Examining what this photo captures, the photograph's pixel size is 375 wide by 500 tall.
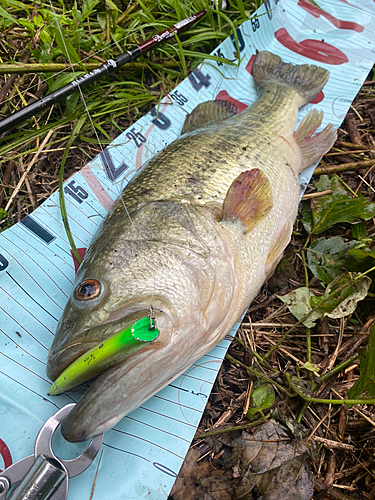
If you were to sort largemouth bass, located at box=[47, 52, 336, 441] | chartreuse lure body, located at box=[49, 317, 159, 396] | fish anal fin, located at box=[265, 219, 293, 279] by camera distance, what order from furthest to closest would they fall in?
fish anal fin, located at box=[265, 219, 293, 279] → largemouth bass, located at box=[47, 52, 336, 441] → chartreuse lure body, located at box=[49, 317, 159, 396]

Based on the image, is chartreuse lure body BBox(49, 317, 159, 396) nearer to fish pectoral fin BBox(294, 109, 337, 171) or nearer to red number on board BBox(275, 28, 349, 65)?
fish pectoral fin BBox(294, 109, 337, 171)

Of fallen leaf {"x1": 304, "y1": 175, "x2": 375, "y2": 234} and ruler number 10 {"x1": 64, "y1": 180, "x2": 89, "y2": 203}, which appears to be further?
ruler number 10 {"x1": 64, "y1": 180, "x2": 89, "y2": 203}

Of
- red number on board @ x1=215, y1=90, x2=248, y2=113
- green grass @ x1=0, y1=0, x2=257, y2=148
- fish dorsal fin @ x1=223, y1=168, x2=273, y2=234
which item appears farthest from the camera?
red number on board @ x1=215, y1=90, x2=248, y2=113

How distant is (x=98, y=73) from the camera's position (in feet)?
9.75

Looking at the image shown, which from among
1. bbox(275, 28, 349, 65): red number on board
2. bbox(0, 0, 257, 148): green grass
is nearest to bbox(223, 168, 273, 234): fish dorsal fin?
bbox(0, 0, 257, 148): green grass

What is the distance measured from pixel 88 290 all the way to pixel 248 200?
1.03 m

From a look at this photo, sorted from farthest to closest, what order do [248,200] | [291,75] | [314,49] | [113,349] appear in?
1. [314,49]
2. [291,75]
3. [248,200]
4. [113,349]

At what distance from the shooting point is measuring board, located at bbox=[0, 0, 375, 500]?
6.29ft

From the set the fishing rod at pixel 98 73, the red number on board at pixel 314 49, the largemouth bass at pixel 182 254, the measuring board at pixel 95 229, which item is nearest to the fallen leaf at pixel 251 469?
the measuring board at pixel 95 229

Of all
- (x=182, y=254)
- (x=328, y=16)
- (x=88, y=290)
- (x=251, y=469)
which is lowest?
(x=251, y=469)

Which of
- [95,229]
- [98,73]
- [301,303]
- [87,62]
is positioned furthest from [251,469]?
[87,62]

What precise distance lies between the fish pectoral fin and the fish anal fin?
28.2 inches

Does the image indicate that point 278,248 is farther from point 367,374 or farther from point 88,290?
point 88,290

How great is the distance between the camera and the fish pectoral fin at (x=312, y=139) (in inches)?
115
